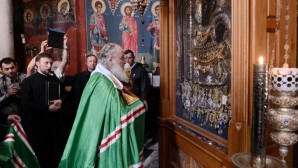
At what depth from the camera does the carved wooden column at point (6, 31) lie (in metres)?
5.33

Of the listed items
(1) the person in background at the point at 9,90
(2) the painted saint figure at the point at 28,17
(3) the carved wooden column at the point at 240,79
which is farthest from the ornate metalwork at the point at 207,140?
(2) the painted saint figure at the point at 28,17

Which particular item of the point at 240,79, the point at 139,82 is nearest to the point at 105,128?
the point at 240,79

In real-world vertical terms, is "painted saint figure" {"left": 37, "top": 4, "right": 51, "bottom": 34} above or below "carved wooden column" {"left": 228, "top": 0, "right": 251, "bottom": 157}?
above

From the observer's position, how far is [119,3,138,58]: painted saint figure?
722 cm

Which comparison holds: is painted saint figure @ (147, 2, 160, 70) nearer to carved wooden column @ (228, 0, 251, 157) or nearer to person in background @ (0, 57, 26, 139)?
person in background @ (0, 57, 26, 139)

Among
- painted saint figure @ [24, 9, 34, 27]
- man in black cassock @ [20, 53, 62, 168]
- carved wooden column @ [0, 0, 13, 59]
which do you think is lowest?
man in black cassock @ [20, 53, 62, 168]

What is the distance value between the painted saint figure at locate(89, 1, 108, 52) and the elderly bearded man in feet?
16.0

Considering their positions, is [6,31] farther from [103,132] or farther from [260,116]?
[260,116]

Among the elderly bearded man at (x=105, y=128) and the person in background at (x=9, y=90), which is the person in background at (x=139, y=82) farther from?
the elderly bearded man at (x=105, y=128)

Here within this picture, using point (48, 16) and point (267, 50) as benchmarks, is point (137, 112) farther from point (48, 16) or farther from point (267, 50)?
point (48, 16)

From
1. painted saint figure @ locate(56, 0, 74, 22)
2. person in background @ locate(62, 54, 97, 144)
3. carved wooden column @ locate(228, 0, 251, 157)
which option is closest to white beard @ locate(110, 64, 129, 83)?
carved wooden column @ locate(228, 0, 251, 157)

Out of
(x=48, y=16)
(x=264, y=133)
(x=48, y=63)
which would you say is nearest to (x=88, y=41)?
(x=48, y=16)

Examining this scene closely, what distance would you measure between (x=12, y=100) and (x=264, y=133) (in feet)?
10.3

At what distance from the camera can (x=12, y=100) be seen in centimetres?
331
